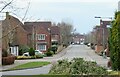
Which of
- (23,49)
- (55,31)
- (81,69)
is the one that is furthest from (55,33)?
(81,69)

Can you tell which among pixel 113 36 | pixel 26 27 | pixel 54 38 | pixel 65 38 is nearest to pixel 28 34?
pixel 26 27

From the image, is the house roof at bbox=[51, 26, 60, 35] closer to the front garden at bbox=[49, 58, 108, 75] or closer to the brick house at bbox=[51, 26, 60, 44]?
the brick house at bbox=[51, 26, 60, 44]

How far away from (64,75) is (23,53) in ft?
226

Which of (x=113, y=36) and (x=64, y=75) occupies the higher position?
(x=113, y=36)

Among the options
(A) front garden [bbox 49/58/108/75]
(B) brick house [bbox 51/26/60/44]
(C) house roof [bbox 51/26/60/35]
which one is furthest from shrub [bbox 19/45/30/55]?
(A) front garden [bbox 49/58/108/75]

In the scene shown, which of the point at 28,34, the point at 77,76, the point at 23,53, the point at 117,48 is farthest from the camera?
the point at 28,34

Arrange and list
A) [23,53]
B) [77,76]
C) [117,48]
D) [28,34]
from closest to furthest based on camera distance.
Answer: [77,76] → [117,48] → [23,53] → [28,34]

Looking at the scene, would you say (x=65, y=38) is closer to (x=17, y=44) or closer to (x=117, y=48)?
(x=17, y=44)

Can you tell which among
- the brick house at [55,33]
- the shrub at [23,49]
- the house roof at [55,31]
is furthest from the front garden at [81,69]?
the house roof at [55,31]

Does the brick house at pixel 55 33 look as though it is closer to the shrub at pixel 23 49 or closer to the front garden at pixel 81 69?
the shrub at pixel 23 49

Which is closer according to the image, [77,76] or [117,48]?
[77,76]

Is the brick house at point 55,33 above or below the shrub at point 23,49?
above

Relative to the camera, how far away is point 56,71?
23.3 meters

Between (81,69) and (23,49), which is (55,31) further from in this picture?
(81,69)
